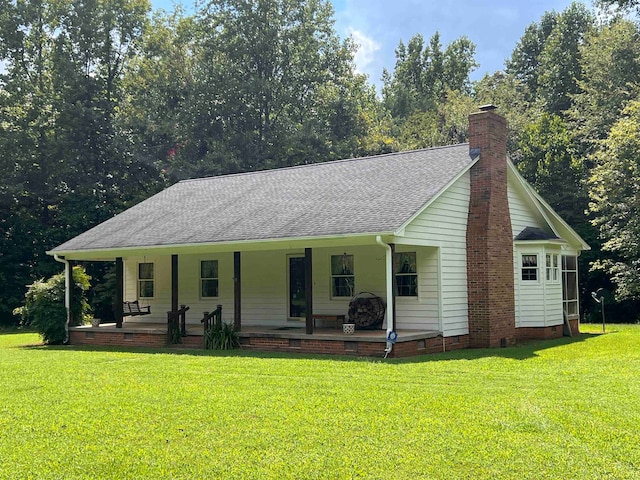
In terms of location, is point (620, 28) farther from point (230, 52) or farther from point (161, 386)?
point (161, 386)

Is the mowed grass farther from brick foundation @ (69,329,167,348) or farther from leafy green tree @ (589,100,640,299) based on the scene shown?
leafy green tree @ (589,100,640,299)

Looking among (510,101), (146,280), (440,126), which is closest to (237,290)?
(146,280)

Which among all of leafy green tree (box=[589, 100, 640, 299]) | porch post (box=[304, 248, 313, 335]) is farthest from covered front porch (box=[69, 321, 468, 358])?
leafy green tree (box=[589, 100, 640, 299])

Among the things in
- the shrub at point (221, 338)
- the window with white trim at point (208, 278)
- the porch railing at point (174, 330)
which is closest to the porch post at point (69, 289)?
the window with white trim at point (208, 278)

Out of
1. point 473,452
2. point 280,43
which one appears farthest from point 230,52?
point 473,452

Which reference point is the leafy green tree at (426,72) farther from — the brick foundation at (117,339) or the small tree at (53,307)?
the brick foundation at (117,339)

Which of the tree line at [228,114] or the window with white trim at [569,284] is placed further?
the tree line at [228,114]

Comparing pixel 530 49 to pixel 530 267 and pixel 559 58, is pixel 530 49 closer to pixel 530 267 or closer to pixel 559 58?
pixel 559 58

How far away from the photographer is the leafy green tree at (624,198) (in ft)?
78.3

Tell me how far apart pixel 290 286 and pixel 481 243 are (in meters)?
5.01

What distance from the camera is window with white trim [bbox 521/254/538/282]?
58.0 feet

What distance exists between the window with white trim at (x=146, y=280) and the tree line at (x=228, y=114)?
9.04 metres

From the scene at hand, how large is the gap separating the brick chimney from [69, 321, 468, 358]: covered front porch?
75 centimetres

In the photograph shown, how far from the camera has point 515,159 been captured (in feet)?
110
